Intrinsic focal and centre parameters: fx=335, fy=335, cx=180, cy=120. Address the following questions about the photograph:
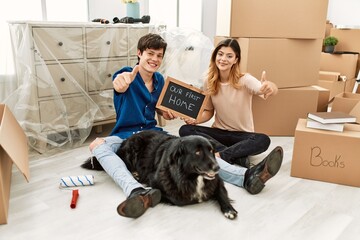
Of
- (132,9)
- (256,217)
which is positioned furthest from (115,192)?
(132,9)

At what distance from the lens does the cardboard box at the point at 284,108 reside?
270cm

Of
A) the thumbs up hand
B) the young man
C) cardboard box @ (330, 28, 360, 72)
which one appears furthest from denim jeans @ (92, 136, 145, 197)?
cardboard box @ (330, 28, 360, 72)

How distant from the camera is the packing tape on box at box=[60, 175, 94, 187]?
1.82 m

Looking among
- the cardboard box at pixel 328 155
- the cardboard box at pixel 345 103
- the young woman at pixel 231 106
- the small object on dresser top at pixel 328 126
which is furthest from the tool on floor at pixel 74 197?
the cardboard box at pixel 345 103

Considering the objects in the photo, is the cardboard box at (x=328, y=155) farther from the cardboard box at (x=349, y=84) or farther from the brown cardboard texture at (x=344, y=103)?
the cardboard box at (x=349, y=84)

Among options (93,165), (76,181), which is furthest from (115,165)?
(93,165)

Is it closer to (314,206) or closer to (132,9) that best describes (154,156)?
(314,206)

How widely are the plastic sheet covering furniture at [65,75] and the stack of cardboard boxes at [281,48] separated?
33.2 inches

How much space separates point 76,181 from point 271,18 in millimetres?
1819

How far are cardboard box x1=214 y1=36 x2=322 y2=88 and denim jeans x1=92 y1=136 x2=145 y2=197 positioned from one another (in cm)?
121

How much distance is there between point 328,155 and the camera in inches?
75.6

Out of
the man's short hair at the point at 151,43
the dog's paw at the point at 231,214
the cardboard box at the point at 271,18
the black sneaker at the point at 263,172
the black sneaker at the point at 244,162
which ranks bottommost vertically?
the dog's paw at the point at 231,214

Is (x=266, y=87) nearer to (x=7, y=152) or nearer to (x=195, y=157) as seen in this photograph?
(x=195, y=157)

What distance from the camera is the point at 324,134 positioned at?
1902mm
